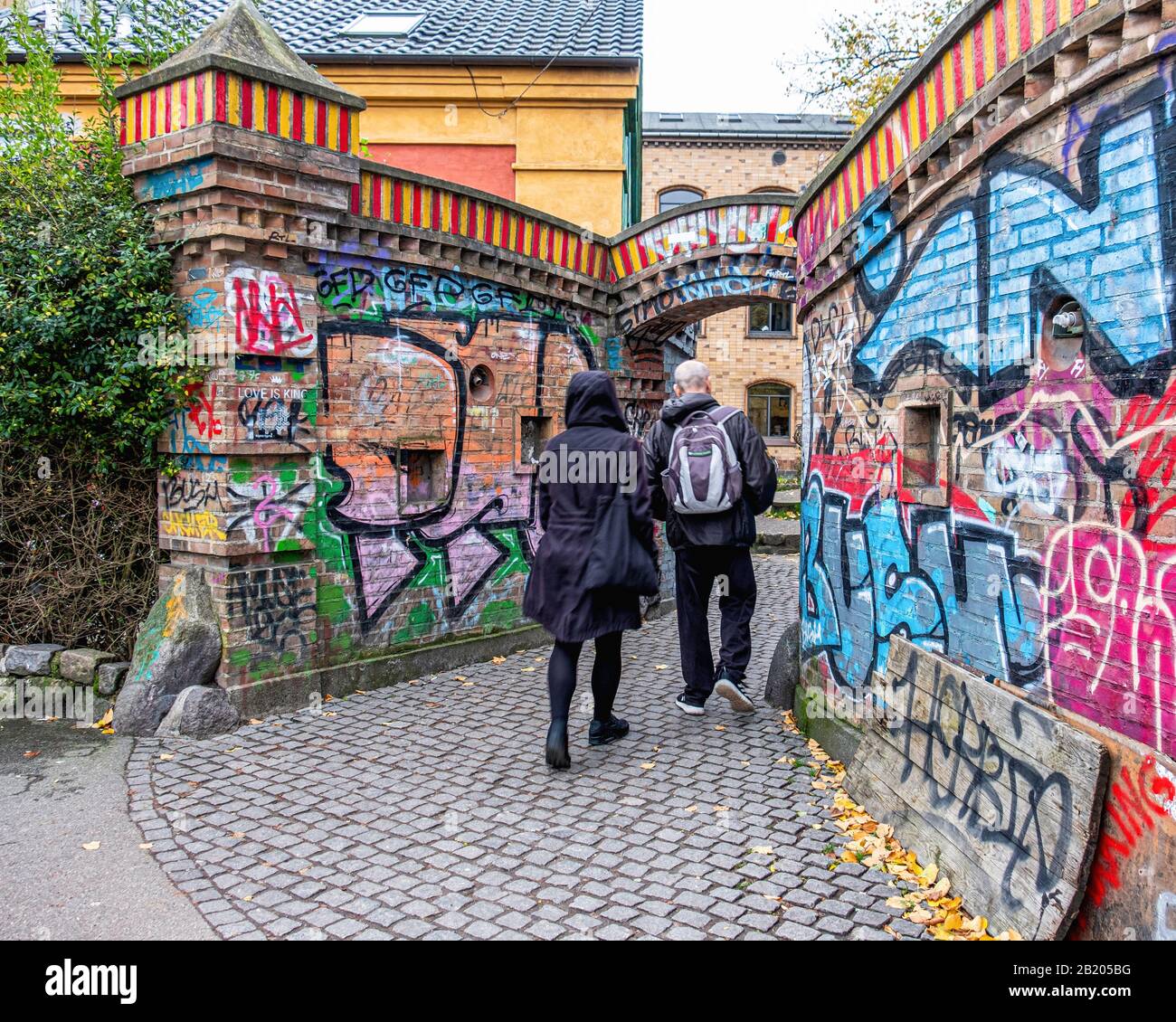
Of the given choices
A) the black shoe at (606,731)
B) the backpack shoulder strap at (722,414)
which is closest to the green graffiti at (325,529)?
the black shoe at (606,731)

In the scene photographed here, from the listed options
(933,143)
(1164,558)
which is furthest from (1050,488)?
(933,143)

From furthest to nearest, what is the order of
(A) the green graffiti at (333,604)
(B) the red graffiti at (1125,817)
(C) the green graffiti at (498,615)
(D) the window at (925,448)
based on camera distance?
(C) the green graffiti at (498,615)
(A) the green graffiti at (333,604)
(D) the window at (925,448)
(B) the red graffiti at (1125,817)

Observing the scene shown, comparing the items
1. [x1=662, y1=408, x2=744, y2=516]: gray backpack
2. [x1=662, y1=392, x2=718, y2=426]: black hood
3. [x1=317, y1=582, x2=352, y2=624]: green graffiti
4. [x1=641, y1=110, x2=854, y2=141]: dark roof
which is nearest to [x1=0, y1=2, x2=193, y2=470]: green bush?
[x1=317, y1=582, x2=352, y2=624]: green graffiti

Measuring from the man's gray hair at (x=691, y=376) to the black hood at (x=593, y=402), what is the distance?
2.18 feet

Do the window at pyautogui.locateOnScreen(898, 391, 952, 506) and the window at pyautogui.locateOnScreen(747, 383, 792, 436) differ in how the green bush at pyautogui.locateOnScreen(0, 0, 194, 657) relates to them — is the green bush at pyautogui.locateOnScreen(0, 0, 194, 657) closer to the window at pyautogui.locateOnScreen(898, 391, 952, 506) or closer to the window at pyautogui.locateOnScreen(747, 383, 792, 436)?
the window at pyautogui.locateOnScreen(898, 391, 952, 506)

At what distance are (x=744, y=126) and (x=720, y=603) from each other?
2594 cm

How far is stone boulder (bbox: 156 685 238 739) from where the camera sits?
5961mm

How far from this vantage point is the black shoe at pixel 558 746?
17.5 feet

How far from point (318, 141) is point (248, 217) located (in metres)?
0.84

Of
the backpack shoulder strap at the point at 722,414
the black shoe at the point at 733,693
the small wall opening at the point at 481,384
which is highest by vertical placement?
the small wall opening at the point at 481,384

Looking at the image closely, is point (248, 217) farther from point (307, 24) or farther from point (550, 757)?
point (307, 24)

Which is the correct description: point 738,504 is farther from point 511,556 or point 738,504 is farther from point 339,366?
point 511,556

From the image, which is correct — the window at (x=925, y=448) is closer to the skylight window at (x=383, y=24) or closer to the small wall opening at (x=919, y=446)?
the small wall opening at (x=919, y=446)

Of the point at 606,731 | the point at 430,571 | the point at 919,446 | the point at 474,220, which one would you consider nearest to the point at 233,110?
the point at 474,220
